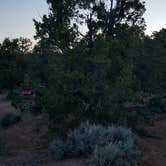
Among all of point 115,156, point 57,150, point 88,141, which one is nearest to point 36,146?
point 57,150

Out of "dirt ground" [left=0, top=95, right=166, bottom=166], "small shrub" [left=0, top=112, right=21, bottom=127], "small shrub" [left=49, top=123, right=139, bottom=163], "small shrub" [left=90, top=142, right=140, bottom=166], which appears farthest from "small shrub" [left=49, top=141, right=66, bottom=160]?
"small shrub" [left=0, top=112, right=21, bottom=127]

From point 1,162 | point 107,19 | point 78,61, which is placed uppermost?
point 107,19

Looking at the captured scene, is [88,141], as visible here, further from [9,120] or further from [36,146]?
[9,120]

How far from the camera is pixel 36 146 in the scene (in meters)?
12.9

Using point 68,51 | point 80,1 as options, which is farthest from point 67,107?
point 80,1

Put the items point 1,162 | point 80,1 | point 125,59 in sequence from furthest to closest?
point 80,1
point 125,59
point 1,162

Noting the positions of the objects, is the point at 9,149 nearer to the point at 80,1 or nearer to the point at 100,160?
the point at 100,160

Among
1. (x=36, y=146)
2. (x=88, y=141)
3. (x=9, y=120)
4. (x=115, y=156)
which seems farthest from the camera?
(x=9, y=120)

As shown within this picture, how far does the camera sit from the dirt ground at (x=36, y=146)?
968 centimetres

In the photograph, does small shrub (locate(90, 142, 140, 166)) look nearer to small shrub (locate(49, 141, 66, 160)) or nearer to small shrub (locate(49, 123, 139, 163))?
small shrub (locate(49, 123, 139, 163))

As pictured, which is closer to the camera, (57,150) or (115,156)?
(115,156)

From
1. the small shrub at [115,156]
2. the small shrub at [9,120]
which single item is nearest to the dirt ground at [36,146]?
the small shrub at [9,120]

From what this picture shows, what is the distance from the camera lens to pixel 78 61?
12.8 m

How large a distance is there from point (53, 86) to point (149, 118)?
4812 millimetres
